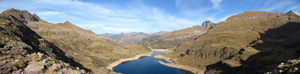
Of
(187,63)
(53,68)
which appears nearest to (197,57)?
(187,63)

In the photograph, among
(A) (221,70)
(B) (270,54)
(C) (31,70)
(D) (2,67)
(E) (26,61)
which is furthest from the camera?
(A) (221,70)

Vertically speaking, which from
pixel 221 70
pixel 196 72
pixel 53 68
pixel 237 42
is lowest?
pixel 196 72

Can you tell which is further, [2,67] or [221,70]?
[221,70]

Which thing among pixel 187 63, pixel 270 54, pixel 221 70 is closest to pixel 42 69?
pixel 221 70

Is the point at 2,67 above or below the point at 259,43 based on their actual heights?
below

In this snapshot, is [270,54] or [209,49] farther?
[209,49]

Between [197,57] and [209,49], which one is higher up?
[209,49]

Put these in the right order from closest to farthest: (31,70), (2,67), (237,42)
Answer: (2,67), (31,70), (237,42)

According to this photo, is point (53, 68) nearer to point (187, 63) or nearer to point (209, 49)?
point (187, 63)

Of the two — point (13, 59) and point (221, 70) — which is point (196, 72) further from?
point (13, 59)
